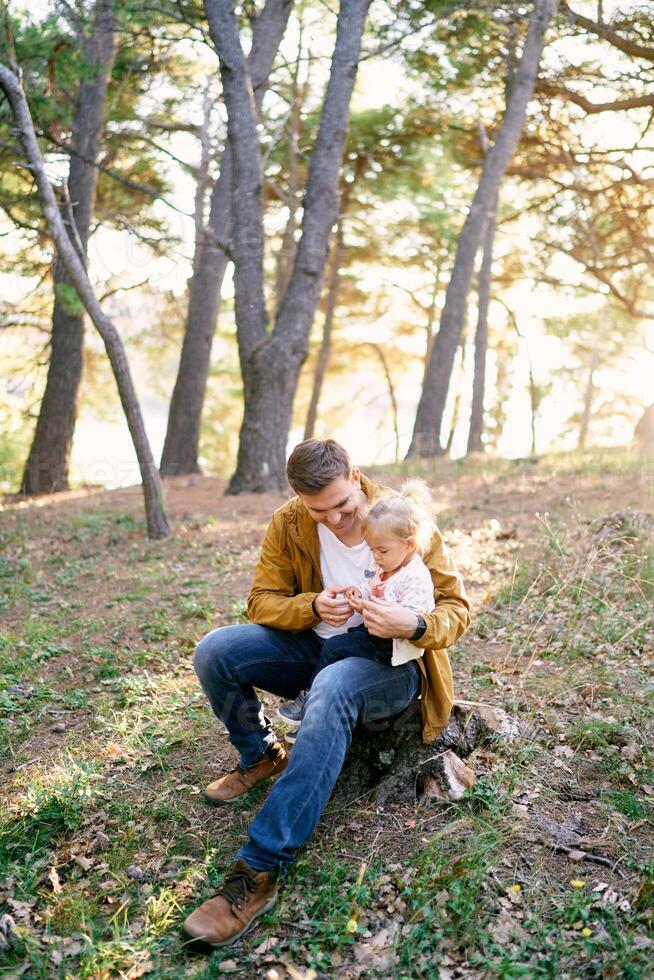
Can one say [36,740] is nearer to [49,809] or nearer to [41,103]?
[49,809]

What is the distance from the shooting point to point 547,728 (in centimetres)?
400

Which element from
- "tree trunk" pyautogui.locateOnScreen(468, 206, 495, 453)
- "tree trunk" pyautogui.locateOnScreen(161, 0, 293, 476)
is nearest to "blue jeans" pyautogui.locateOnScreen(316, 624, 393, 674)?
"tree trunk" pyautogui.locateOnScreen(161, 0, 293, 476)

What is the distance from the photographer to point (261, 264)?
888 centimetres

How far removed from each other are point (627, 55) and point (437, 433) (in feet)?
19.5

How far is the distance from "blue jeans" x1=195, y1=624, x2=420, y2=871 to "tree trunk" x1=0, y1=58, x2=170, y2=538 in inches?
170

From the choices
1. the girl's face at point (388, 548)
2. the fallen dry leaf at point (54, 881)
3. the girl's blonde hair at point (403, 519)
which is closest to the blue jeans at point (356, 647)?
the girl's face at point (388, 548)

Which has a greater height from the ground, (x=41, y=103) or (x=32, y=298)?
(x=41, y=103)

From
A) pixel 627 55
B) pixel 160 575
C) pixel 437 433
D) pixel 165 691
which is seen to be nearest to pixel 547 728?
pixel 165 691

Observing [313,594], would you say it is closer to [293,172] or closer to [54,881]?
[54,881]

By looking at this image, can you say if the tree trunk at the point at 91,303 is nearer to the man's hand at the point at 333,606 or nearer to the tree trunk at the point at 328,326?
the man's hand at the point at 333,606

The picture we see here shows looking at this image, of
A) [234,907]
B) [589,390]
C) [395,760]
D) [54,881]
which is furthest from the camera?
[589,390]

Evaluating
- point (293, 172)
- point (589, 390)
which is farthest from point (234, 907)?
point (589, 390)

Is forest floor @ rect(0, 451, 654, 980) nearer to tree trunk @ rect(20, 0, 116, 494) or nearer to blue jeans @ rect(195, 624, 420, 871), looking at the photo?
blue jeans @ rect(195, 624, 420, 871)

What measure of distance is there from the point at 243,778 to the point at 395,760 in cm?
70
